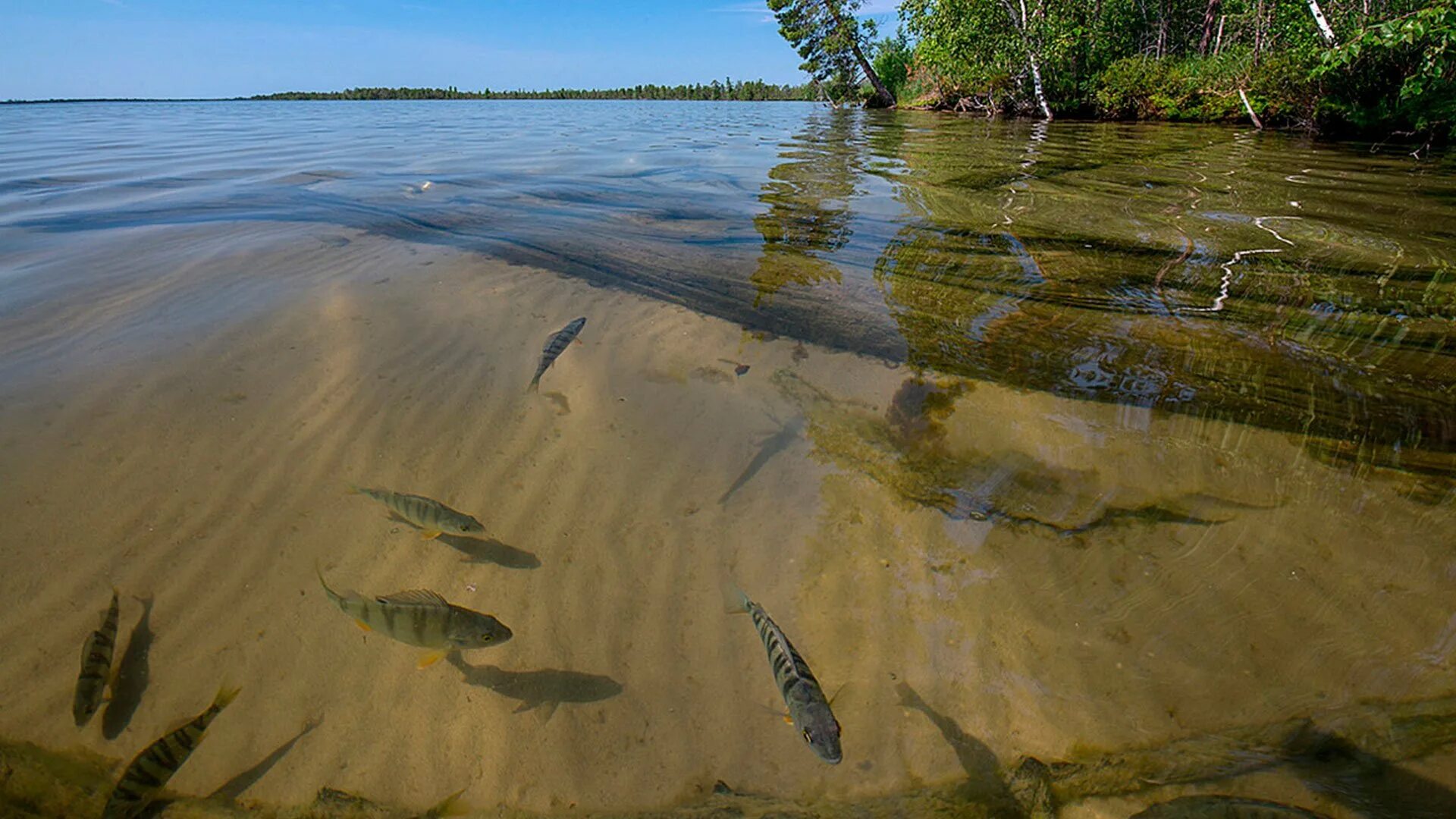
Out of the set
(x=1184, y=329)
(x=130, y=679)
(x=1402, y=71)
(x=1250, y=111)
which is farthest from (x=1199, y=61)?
(x=130, y=679)

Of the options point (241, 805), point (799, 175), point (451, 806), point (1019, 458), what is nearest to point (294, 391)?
point (241, 805)

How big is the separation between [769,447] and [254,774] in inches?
88.2

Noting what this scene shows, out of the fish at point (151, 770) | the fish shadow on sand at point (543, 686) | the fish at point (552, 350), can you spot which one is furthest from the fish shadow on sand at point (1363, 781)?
the fish at point (552, 350)

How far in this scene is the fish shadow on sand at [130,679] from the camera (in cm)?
189

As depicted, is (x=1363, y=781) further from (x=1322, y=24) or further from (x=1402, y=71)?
(x=1402, y=71)

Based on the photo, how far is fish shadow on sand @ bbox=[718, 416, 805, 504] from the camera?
2857 millimetres

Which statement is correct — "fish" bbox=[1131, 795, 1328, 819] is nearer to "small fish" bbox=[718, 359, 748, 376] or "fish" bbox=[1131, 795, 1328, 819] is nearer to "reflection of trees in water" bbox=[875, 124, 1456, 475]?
"reflection of trees in water" bbox=[875, 124, 1456, 475]

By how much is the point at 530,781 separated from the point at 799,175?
1048 centimetres

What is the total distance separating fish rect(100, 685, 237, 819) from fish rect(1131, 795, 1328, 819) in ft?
8.69

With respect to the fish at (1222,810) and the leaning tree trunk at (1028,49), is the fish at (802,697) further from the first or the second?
the leaning tree trunk at (1028,49)

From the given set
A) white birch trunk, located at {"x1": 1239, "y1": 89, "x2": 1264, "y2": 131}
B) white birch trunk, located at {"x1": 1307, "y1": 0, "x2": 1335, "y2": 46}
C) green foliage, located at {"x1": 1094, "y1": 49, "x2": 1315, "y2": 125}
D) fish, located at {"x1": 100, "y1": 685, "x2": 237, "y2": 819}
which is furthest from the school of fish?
white birch trunk, located at {"x1": 1239, "y1": 89, "x2": 1264, "y2": 131}

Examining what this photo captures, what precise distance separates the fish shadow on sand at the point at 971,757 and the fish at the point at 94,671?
2526 millimetres

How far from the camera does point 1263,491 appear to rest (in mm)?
2629

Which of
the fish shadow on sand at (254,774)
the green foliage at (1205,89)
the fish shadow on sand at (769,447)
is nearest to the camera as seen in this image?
the fish shadow on sand at (254,774)
